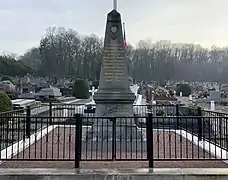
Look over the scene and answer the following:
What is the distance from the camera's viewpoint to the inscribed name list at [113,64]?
10.1m

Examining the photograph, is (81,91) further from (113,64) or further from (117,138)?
(117,138)

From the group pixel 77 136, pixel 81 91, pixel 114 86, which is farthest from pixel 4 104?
pixel 81 91

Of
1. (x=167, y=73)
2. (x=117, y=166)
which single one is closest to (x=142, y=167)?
(x=117, y=166)

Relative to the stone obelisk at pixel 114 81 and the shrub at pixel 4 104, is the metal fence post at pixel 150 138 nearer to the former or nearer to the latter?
the stone obelisk at pixel 114 81

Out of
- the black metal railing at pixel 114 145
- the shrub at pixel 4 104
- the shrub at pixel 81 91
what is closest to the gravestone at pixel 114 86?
the black metal railing at pixel 114 145

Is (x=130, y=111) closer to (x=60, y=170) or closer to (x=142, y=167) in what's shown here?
(x=142, y=167)

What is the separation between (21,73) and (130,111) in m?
56.2

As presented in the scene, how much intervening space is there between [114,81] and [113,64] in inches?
20.0

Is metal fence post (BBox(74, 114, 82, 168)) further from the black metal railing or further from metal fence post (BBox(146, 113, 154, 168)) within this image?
metal fence post (BBox(146, 113, 154, 168))

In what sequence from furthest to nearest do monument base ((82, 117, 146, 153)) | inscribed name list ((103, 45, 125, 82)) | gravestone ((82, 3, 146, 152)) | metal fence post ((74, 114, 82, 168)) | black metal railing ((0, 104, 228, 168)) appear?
1. inscribed name list ((103, 45, 125, 82))
2. gravestone ((82, 3, 146, 152))
3. monument base ((82, 117, 146, 153))
4. black metal railing ((0, 104, 228, 168))
5. metal fence post ((74, 114, 82, 168))

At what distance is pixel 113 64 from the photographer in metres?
10.1

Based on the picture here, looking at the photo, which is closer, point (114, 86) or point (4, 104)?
point (114, 86)

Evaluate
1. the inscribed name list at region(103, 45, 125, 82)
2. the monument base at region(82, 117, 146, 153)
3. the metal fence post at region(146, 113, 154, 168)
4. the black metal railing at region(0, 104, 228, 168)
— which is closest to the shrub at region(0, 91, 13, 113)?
the black metal railing at region(0, 104, 228, 168)

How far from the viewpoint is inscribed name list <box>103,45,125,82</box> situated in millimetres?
10133
